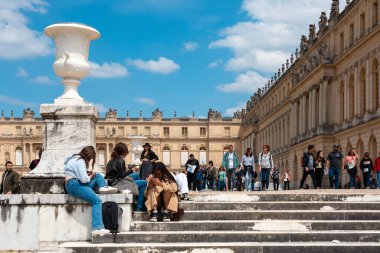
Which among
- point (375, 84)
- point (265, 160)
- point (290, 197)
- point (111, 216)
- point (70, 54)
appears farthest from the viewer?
point (375, 84)

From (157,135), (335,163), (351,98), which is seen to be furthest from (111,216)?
(157,135)

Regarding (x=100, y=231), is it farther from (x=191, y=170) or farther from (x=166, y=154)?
(x=166, y=154)

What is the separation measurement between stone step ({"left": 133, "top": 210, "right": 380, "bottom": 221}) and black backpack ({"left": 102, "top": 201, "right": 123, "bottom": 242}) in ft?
2.83

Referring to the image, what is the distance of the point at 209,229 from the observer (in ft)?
34.0

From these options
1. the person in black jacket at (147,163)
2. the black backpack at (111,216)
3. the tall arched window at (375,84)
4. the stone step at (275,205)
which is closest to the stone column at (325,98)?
the tall arched window at (375,84)

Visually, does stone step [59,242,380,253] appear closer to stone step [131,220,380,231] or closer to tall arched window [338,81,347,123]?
stone step [131,220,380,231]

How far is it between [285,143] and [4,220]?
203 feet

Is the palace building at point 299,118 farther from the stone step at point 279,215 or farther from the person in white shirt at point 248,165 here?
the stone step at point 279,215

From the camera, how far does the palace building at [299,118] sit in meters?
42.0

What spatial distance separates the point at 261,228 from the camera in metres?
10.2

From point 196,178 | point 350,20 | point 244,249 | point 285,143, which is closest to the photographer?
point 244,249

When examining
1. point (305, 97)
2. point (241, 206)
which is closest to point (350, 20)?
point (305, 97)

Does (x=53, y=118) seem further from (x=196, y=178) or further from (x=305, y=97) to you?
(x=305, y=97)

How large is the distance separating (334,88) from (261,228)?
137 ft
